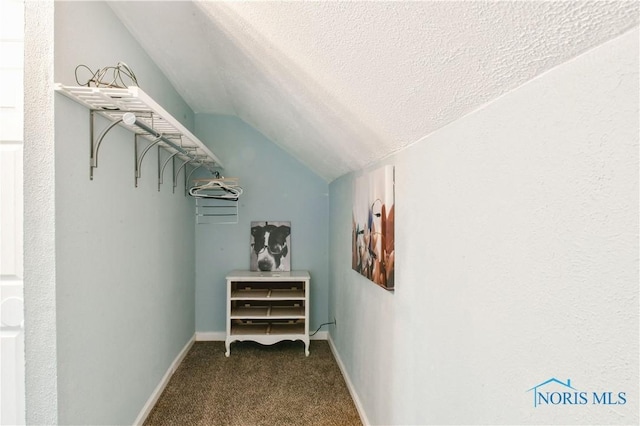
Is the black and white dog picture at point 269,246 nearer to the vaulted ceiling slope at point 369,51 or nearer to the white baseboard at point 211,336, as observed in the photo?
the white baseboard at point 211,336

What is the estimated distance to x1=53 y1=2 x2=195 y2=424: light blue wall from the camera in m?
1.42

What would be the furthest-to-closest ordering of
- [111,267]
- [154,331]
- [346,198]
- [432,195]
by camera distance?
1. [346,198]
2. [154,331]
3. [111,267]
4. [432,195]

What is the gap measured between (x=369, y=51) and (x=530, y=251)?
2.15 ft

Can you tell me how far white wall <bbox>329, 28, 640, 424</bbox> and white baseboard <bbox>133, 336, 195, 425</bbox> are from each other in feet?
5.63

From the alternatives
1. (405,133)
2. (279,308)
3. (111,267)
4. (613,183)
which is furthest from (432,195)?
(279,308)

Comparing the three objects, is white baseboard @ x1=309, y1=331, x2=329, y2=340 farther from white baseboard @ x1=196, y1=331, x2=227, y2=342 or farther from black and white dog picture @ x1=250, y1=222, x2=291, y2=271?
white baseboard @ x1=196, y1=331, x2=227, y2=342

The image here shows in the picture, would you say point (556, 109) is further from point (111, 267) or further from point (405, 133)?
point (111, 267)

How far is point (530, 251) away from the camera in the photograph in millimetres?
731

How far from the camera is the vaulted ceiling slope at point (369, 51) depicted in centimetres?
62

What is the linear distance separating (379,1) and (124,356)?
2.11m

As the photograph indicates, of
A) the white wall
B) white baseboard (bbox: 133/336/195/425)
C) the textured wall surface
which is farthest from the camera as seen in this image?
white baseboard (bbox: 133/336/195/425)

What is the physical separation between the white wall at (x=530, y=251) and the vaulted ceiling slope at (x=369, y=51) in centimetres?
5

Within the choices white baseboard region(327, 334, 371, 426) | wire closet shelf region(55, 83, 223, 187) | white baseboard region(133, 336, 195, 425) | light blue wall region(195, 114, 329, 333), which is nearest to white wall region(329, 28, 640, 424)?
white baseboard region(327, 334, 371, 426)

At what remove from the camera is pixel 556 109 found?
2.15 ft
